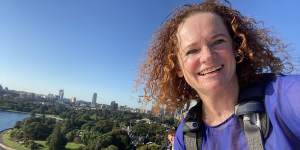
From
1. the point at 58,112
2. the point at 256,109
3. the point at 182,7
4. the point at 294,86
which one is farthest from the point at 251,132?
the point at 58,112

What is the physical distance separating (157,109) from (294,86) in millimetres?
1228

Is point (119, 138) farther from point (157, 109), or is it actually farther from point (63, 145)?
point (157, 109)

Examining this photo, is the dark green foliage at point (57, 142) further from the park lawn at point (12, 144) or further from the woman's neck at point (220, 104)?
the woman's neck at point (220, 104)

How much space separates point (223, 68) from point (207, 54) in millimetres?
105

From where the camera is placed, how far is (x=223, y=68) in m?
1.68

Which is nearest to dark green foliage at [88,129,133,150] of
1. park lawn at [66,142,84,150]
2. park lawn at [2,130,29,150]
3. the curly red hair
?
park lawn at [66,142,84,150]

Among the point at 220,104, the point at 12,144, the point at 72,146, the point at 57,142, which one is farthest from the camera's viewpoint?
the point at 12,144

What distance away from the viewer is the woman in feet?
4.64

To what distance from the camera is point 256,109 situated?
148cm

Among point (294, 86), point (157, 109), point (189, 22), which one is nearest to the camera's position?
point (294, 86)

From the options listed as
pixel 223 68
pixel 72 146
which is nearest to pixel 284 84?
pixel 223 68

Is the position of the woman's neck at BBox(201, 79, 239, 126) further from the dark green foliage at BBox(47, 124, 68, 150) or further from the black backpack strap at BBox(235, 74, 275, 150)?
the dark green foliage at BBox(47, 124, 68, 150)

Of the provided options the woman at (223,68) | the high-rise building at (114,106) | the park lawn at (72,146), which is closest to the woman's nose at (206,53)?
the woman at (223,68)

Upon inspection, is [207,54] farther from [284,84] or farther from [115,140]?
[115,140]
